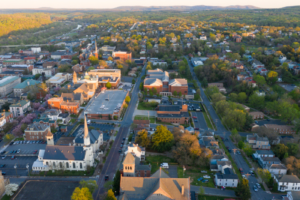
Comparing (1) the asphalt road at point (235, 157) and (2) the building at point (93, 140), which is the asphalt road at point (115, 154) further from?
(1) the asphalt road at point (235, 157)

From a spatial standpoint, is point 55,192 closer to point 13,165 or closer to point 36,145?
point 13,165

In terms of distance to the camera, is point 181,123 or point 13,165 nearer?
point 13,165

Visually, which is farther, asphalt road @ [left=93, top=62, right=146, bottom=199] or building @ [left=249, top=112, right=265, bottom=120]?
building @ [left=249, top=112, right=265, bottom=120]

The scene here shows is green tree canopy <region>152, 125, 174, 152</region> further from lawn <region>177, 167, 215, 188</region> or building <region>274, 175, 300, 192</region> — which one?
building <region>274, 175, 300, 192</region>

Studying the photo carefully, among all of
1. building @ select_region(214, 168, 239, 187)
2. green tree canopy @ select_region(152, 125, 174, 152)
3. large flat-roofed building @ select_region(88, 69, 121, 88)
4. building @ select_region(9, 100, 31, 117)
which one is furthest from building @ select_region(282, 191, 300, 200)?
large flat-roofed building @ select_region(88, 69, 121, 88)

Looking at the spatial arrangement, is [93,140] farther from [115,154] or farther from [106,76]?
[106,76]

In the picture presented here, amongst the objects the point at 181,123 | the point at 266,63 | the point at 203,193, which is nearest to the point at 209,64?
the point at 266,63

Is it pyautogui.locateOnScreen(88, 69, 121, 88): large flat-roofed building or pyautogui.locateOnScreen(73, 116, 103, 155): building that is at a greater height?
pyautogui.locateOnScreen(88, 69, 121, 88): large flat-roofed building
